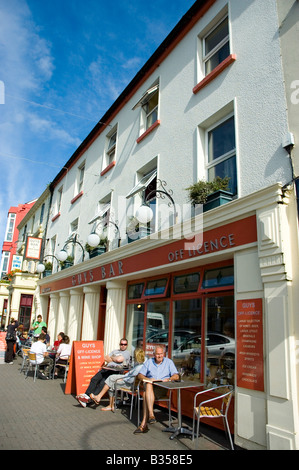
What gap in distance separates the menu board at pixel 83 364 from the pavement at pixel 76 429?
36 centimetres

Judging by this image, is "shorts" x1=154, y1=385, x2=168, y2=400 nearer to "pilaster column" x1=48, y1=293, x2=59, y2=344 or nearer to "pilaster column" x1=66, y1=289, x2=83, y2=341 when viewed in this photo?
"pilaster column" x1=66, y1=289, x2=83, y2=341

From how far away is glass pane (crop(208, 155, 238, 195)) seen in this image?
21.0ft

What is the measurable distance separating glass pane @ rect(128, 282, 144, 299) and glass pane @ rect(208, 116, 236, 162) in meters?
4.03

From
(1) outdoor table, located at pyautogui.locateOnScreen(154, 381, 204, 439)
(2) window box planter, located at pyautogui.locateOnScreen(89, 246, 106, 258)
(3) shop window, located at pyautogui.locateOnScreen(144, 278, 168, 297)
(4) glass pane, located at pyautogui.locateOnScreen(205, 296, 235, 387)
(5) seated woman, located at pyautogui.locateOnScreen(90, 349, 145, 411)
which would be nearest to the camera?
(1) outdoor table, located at pyautogui.locateOnScreen(154, 381, 204, 439)

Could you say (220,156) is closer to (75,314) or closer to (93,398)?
(93,398)

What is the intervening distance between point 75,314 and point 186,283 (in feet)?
24.4

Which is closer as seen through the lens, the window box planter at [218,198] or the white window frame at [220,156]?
the window box planter at [218,198]

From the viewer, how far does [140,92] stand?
10734 millimetres

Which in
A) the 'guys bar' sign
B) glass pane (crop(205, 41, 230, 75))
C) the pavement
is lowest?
the pavement

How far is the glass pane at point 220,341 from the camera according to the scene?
6.00 meters

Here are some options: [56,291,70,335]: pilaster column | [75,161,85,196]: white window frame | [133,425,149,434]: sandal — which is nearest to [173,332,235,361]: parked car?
[133,425,149,434]: sandal

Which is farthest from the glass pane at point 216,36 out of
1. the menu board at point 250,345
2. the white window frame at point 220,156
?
the menu board at point 250,345

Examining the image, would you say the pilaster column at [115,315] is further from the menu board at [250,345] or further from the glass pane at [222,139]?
the menu board at [250,345]

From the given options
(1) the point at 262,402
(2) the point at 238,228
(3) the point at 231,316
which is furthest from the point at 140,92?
(1) the point at 262,402
